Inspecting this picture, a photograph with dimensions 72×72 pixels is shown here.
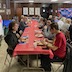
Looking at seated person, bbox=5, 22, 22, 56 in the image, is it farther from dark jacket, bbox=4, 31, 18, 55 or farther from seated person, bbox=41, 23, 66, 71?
seated person, bbox=41, 23, 66, 71

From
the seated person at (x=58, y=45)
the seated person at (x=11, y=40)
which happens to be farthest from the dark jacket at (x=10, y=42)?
the seated person at (x=58, y=45)

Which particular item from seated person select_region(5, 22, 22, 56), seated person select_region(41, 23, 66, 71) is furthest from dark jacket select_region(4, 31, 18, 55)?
seated person select_region(41, 23, 66, 71)

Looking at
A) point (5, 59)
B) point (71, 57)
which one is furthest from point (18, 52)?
point (5, 59)

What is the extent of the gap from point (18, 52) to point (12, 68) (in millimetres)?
1154

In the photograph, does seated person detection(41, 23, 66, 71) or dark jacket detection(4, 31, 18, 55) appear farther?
dark jacket detection(4, 31, 18, 55)

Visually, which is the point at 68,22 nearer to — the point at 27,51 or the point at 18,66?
the point at 18,66

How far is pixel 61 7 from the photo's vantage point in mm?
15617

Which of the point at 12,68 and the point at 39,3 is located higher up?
the point at 39,3

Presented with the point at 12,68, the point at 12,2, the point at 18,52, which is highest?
the point at 12,2

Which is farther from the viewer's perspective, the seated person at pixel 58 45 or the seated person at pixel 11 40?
the seated person at pixel 11 40

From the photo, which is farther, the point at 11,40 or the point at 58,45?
the point at 11,40

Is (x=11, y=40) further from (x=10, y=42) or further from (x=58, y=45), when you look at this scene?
(x=58, y=45)

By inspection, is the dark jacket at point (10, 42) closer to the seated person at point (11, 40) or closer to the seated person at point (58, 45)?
the seated person at point (11, 40)

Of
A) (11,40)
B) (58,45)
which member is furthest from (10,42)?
(58,45)
